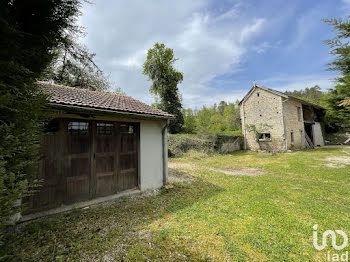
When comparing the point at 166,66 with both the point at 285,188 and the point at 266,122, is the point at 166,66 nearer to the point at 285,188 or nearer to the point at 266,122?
the point at 266,122

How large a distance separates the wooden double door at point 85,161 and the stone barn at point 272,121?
1715 centimetres

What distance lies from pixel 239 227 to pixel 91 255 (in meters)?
3.17

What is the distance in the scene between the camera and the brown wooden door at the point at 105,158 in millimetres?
4609

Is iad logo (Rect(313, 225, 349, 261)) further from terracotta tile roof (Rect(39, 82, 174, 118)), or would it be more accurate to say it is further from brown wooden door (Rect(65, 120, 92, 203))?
brown wooden door (Rect(65, 120, 92, 203))

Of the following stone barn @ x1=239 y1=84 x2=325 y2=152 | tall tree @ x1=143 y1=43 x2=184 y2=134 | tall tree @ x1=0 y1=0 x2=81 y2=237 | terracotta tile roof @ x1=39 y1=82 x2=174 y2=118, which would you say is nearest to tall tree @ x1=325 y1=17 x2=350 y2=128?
terracotta tile roof @ x1=39 y1=82 x2=174 y2=118

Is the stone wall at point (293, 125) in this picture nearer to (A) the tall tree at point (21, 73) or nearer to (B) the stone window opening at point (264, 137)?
(B) the stone window opening at point (264, 137)

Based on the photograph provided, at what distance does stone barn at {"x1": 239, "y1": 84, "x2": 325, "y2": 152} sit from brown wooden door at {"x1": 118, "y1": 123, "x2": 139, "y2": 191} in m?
16.9

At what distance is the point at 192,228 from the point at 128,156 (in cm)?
320

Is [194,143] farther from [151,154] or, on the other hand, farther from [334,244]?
[334,244]

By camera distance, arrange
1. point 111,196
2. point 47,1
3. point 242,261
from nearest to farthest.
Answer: point 47,1, point 242,261, point 111,196

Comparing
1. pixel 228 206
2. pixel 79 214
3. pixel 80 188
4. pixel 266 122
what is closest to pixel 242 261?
pixel 228 206

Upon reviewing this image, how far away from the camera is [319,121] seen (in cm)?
2253

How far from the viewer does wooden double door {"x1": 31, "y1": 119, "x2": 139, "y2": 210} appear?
3840 millimetres

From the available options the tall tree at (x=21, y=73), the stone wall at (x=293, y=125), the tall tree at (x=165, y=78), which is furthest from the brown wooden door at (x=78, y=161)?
the stone wall at (x=293, y=125)
